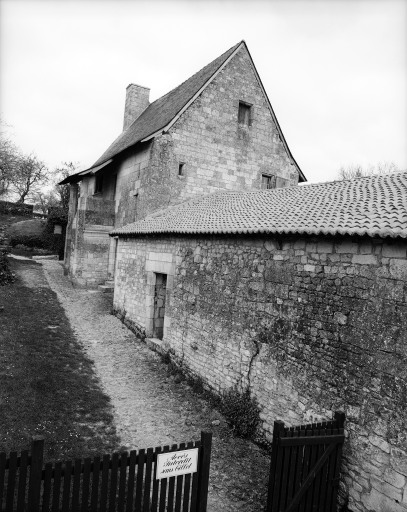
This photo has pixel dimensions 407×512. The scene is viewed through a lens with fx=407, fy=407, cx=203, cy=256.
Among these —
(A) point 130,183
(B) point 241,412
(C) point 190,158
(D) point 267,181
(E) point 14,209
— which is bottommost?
(B) point 241,412

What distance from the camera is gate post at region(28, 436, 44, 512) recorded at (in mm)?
3570

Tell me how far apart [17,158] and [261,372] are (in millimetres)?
40465

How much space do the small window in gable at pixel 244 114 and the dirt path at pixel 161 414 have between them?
1000cm

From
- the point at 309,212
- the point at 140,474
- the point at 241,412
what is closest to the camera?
the point at 140,474

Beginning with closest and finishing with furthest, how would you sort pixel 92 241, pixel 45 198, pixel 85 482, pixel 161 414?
pixel 85 482 → pixel 161 414 → pixel 92 241 → pixel 45 198

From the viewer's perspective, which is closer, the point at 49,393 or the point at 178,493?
the point at 178,493

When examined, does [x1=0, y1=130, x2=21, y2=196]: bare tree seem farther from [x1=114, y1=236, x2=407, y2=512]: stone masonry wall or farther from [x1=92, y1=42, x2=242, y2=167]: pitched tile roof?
[x1=114, y1=236, x2=407, y2=512]: stone masonry wall

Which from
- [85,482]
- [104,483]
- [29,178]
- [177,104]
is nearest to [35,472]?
[85,482]

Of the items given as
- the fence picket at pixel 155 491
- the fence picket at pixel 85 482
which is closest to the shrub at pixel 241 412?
the fence picket at pixel 155 491

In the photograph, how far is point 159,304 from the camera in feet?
38.6

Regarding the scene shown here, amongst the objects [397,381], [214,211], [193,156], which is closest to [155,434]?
[397,381]

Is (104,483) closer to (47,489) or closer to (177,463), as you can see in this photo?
(47,489)

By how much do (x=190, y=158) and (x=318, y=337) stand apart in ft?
38.3

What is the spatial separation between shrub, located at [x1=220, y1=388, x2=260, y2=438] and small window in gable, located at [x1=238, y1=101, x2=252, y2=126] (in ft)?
41.8
